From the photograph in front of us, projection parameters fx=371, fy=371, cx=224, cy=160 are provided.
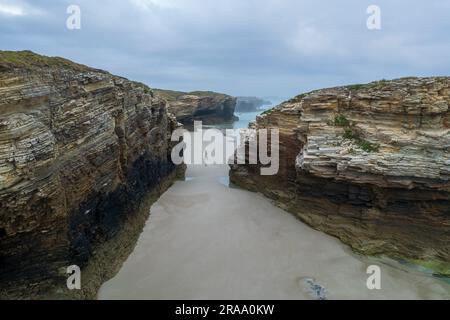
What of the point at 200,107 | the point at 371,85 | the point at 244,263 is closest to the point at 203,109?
the point at 200,107

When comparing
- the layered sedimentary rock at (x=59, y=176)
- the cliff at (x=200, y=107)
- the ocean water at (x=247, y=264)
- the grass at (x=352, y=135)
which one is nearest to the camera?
the layered sedimentary rock at (x=59, y=176)

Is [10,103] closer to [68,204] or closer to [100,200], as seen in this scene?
[68,204]

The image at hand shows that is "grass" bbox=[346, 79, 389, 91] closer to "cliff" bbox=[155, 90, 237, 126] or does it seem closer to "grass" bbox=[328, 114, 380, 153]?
"grass" bbox=[328, 114, 380, 153]

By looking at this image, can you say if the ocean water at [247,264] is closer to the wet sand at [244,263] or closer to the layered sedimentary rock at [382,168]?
the wet sand at [244,263]

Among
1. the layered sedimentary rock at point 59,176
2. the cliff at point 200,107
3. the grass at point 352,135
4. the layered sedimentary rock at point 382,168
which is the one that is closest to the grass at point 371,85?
the layered sedimentary rock at point 382,168

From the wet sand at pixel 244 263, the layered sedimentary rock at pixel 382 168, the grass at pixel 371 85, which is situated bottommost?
the wet sand at pixel 244 263

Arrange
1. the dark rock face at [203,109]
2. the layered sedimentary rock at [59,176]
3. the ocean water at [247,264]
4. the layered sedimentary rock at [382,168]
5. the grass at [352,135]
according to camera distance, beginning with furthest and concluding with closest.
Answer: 1. the dark rock face at [203,109]
2. the grass at [352,135]
3. the layered sedimentary rock at [382,168]
4. the ocean water at [247,264]
5. the layered sedimentary rock at [59,176]

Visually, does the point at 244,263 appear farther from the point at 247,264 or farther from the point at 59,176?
the point at 59,176

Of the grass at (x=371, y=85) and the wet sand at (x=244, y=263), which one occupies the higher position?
the grass at (x=371, y=85)
